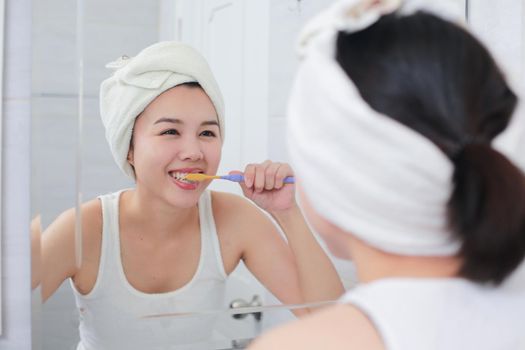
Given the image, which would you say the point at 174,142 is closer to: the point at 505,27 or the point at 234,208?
the point at 234,208

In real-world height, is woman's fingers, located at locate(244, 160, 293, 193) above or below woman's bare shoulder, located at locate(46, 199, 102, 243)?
above

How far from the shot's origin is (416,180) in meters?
0.49

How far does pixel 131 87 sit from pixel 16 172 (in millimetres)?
207

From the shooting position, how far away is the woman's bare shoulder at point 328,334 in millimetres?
456

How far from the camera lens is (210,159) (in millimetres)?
924

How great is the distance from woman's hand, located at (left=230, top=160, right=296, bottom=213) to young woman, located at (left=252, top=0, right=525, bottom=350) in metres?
0.44

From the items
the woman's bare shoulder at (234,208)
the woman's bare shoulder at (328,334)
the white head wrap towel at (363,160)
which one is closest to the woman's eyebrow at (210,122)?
the woman's bare shoulder at (234,208)

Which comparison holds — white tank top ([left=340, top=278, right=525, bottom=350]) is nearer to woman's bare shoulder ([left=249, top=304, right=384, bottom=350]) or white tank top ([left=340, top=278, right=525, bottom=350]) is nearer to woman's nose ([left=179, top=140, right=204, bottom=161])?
Result: woman's bare shoulder ([left=249, top=304, right=384, bottom=350])

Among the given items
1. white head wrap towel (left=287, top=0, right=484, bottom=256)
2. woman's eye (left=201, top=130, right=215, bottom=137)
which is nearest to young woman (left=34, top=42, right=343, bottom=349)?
woman's eye (left=201, top=130, right=215, bottom=137)

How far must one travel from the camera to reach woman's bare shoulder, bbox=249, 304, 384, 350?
0.46 m

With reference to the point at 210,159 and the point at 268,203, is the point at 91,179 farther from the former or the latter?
the point at 268,203

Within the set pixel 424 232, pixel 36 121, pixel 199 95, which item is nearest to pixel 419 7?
pixel 424 232

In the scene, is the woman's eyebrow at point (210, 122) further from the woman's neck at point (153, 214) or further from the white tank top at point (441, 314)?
the white tank top at point (441, 314)

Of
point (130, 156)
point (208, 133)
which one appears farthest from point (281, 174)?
point (130, 156)
